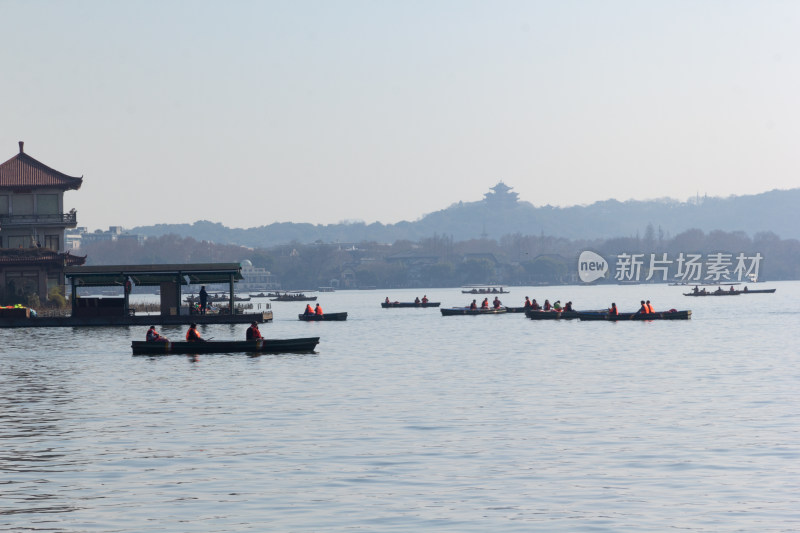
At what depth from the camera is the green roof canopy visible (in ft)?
267

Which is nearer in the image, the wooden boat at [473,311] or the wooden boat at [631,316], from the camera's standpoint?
the wooden boat at [631,316]

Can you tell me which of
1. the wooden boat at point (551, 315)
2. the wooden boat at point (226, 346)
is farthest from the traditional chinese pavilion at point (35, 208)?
the wooden boat at point (226, 346)

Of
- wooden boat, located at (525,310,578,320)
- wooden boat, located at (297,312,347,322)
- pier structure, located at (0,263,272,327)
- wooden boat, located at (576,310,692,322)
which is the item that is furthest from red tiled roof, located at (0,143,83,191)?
wooden boat, located at (576,310,692,322)

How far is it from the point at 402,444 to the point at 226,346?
27314 millimetres

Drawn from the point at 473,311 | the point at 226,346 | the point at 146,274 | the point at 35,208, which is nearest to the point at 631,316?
the point at 473,311

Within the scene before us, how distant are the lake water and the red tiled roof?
54571 millimetres

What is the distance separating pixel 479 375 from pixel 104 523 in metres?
27.7

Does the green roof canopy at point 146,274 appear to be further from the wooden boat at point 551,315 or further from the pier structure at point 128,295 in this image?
the wooden boat at point 551,315

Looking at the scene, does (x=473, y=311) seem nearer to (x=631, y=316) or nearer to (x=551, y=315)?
(x=551, y=315)

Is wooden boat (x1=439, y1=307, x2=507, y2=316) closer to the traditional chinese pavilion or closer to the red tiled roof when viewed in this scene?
the traditional chinese pavilion

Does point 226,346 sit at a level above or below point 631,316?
above

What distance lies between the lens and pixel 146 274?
269 feet

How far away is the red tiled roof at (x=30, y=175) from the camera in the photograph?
342 feet

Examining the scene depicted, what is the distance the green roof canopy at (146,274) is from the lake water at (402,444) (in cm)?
2818
